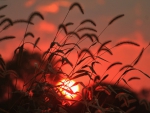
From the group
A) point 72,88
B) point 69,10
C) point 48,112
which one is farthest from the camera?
point 69,10

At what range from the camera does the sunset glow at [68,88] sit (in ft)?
20.9

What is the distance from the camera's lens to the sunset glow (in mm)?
6379

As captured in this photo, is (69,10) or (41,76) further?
(69,10)

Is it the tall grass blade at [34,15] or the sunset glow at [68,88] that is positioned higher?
the tall grass blade at [34,15]

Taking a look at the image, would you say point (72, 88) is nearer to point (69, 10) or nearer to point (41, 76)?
point (41, 76)

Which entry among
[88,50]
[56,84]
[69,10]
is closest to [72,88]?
[56,84]

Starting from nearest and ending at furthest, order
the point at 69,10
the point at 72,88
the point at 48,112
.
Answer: the point at 48,112 < the point at 72,88 < the point at 69,10

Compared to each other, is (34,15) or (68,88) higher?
(34,15)

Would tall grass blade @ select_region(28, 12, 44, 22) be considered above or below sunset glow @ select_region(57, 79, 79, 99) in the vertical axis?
above

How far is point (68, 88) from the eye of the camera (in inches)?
253

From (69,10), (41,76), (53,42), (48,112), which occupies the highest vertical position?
(69,10)

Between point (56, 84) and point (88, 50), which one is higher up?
point (88, 50)

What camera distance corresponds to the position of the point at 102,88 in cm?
643

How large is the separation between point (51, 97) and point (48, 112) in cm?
24
